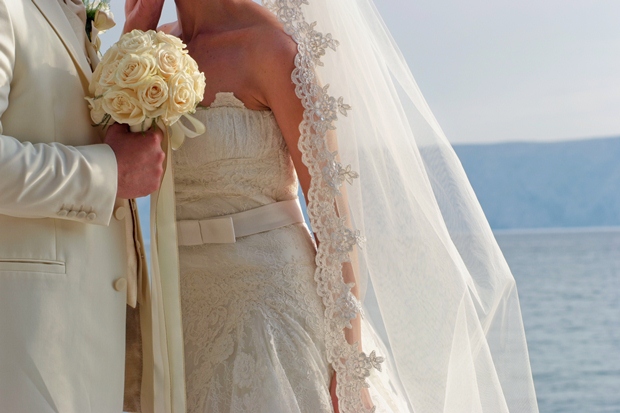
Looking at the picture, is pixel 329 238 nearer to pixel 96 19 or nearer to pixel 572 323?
pixel 96 19

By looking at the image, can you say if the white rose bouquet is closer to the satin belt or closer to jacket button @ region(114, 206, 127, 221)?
jacket button @ region(114, 206, 127, 221)

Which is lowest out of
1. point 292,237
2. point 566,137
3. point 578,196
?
point 292,237

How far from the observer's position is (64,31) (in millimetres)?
1908

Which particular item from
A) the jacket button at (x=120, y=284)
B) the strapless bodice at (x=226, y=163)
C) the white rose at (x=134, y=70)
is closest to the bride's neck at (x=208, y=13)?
the strapless bodice at (x=226, y=163)

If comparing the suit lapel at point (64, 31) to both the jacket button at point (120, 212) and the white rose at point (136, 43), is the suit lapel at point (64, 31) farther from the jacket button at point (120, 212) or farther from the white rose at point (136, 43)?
the jacket button at point (120, 212)

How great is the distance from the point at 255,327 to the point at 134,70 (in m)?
0.69

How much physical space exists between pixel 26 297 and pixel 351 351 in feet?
2.56

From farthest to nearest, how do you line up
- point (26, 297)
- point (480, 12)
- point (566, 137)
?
point (566, 137) → point (480, 12) → point (26, 297)

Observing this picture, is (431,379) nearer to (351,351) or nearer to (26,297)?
(351,351)

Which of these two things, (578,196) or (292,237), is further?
(578,196)

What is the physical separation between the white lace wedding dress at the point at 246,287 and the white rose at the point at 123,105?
1.17ft

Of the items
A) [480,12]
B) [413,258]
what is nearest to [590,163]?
[480,12]

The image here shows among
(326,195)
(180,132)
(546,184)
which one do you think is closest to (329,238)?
(326,195)

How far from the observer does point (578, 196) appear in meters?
49.1
